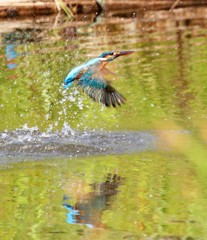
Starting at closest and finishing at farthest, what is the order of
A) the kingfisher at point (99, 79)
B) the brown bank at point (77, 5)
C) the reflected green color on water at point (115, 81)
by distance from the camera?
the kingfisher at point (99, 79)
the reflected green color on water at point (115, 81)
the brown bank at point (77, 5)

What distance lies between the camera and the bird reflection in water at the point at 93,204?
5.07 metres

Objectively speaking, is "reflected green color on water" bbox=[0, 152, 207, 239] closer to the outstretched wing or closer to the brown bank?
the outstretched wing

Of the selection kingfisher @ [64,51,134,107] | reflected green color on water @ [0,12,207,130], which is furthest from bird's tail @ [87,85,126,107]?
reflected green color on water @ [0,12,207,130]

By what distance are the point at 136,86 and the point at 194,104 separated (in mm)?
1272

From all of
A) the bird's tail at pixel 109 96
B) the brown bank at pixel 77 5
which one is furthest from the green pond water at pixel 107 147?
the brown bank at pixel 77 5

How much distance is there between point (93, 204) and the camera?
17.8 ft

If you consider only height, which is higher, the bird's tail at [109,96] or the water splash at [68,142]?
the bird's tail at [109,96]

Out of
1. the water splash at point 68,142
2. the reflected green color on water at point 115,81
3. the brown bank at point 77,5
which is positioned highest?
the brown bank at point 77,5

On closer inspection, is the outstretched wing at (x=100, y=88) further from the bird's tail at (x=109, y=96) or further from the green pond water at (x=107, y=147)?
the green pond water at (x=107, y=147)

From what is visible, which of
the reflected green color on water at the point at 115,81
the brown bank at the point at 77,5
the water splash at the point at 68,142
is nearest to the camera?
the water splash at the point at 68,142

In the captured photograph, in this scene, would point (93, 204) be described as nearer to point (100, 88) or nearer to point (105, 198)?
point (105, 198)

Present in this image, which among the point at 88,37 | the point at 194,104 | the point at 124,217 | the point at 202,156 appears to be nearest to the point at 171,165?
the point at 202,156

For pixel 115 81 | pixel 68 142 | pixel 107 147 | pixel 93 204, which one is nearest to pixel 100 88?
pixel 107 147

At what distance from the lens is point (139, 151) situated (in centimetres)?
699
